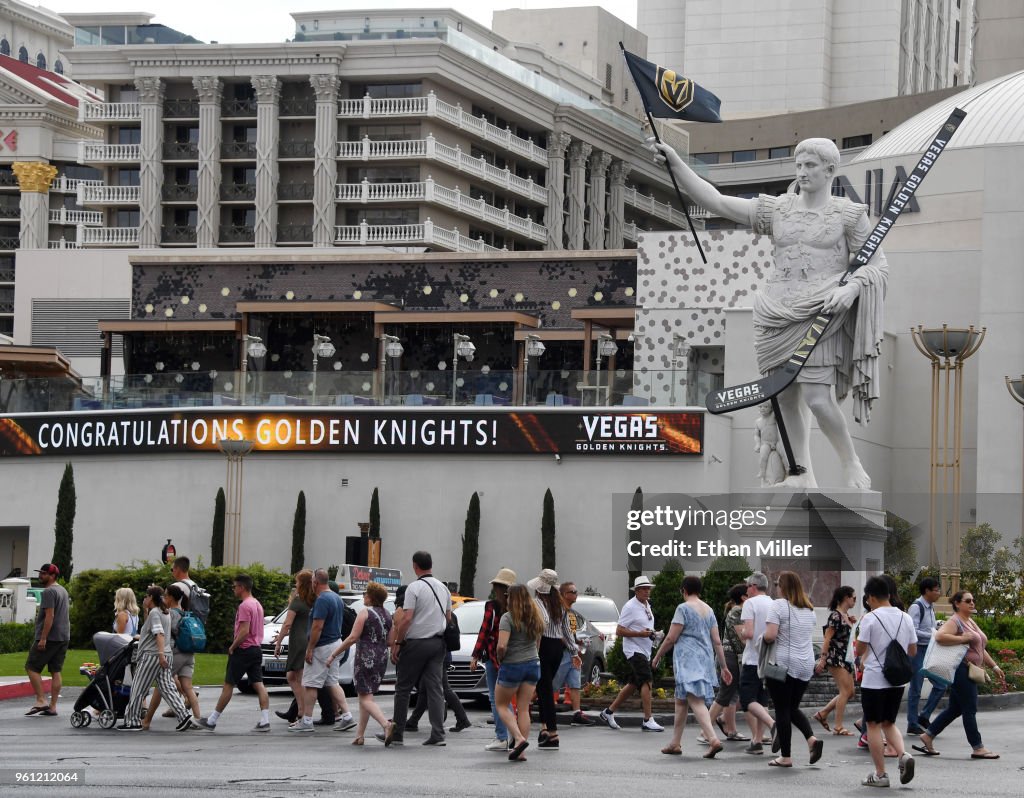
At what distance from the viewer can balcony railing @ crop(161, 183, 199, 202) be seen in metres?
86.4

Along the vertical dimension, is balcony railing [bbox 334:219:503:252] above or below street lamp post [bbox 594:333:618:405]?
above

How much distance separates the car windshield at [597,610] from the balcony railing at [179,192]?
60.1 m

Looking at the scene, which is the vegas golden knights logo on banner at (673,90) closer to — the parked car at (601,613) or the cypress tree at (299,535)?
the parked car at (601,613)

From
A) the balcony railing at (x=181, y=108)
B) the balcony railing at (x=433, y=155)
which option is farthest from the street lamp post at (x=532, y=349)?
the balcony railing at (x=181, y=108)

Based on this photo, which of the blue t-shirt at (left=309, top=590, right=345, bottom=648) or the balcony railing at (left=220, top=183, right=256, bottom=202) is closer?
the blue t-shirt at (left=309, top=590, right=345, bottom=648)

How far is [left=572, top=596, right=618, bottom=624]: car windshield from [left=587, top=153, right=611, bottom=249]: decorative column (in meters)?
61.2

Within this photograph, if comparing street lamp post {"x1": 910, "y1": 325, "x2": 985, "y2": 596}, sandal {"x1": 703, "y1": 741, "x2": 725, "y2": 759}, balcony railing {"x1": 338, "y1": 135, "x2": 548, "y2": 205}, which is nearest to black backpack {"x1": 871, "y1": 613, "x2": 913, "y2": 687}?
sandal {"x1": 703, "y1": 741, "x2": 725, "y2": 759}

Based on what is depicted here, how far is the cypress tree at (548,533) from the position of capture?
153 ft

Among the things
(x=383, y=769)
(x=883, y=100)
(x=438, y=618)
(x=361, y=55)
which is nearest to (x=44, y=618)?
(x=438, y=618)

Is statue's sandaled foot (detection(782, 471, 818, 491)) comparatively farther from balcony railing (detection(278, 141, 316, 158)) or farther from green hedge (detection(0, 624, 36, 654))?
balcony railing (detection(278, 141, 316, 158))

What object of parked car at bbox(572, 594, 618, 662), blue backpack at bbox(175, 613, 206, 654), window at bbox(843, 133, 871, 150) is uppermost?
window at bbox(843, 133, 871, 150)

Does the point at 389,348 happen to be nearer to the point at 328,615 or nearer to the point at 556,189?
the point at 556,189

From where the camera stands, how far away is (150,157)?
86.4 meters

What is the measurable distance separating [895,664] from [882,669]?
12 cm
